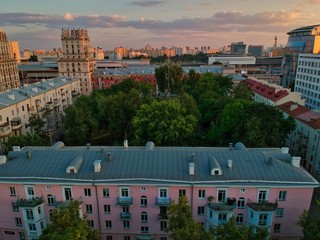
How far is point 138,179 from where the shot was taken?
83.4 feet

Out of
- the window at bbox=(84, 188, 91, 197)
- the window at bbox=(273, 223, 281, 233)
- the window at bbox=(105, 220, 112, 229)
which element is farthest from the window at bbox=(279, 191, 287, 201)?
the window at bbox=(84, 188, 91, 197)

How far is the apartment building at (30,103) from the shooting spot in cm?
4953

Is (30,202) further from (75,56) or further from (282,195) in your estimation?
(75,56)

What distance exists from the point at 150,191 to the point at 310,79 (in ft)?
260

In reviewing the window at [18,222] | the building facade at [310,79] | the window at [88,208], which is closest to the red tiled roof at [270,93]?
the building facade at [310,79]

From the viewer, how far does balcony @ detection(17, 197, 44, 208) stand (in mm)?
25659

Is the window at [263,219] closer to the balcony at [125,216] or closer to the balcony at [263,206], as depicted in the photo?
the balcony at [263,206]

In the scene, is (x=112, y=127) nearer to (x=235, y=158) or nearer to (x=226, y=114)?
(x=226, y=114)

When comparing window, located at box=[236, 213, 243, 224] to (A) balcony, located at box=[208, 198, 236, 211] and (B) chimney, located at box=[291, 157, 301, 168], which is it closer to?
(A) balcony, located at box=[208, 198, 236, 211]

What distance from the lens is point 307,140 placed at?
45750mm

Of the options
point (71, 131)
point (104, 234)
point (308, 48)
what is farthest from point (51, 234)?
point (308, 48)

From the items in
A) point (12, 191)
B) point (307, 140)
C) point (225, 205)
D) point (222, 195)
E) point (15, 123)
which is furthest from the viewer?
point (15, 123)

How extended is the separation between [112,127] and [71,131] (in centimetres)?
776

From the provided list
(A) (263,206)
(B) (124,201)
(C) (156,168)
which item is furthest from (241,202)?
(B) (124,201)
